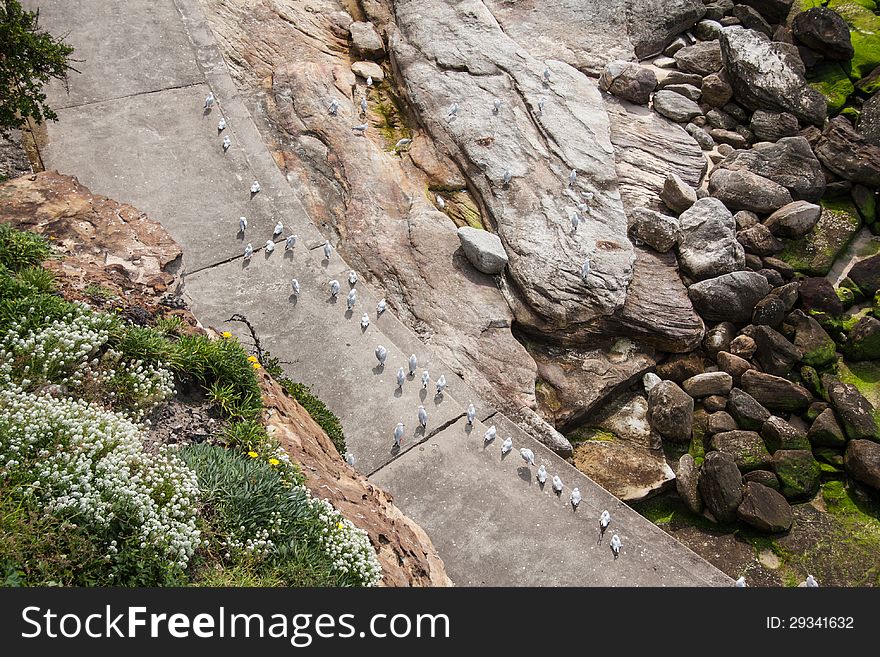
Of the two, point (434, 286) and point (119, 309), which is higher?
point (119, 309)

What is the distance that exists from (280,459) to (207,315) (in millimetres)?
3064

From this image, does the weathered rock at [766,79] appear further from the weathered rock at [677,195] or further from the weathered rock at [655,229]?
the weathered rock at [655,229]

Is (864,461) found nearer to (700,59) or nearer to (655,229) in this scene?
(655,229)

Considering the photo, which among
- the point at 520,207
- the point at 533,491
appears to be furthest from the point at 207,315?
the point at 520,207

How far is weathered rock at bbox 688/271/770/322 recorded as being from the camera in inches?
468

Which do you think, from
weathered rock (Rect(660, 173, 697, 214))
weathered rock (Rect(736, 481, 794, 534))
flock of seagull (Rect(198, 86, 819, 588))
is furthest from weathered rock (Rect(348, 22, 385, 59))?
weathered rock (Rect(736, 481, 794, 534))

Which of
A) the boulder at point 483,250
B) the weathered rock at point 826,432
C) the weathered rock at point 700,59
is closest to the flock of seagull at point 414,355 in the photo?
the boulder at point 483,250

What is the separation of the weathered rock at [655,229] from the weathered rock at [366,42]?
4.61m

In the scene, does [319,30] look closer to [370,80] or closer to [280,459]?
[370,80]

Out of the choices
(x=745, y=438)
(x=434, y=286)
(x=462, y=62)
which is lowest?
(x=745, y=438)

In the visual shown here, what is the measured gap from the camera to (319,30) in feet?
43.2

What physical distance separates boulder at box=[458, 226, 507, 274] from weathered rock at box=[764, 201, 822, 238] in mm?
4825

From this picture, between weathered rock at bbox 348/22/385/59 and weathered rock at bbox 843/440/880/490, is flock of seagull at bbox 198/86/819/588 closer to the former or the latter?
weathered rock at bbox 348/22/385/59
